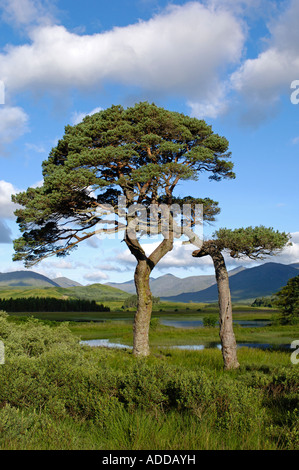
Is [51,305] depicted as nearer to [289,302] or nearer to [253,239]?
[289,302]

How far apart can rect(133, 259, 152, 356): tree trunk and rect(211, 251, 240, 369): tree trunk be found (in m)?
4.83

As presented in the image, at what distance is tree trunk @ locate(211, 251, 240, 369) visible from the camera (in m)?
16.0

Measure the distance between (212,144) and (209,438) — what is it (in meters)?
16.3

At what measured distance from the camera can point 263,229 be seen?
609 inches

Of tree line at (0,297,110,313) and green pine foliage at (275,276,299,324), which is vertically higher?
green pine foliage at (275,276,299,324)

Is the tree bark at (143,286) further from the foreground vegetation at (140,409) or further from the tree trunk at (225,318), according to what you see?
the foreground vegetation at (140,409)

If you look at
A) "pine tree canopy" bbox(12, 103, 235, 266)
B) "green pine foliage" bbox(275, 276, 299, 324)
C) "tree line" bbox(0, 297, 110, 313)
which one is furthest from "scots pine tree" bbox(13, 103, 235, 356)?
"tree line" bbox(0, 297, 110, 313)

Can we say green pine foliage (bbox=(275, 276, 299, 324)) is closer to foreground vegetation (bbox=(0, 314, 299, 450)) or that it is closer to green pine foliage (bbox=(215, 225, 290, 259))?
green pine foliage (bbox=(215, 225, 290, 259))

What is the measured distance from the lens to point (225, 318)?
53.8 ft

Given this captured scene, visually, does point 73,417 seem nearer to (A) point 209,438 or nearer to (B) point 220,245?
(A) point 209,438

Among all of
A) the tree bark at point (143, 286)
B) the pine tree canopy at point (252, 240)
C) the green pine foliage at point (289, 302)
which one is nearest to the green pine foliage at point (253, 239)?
the pine tree canopy at point (252, 240)
